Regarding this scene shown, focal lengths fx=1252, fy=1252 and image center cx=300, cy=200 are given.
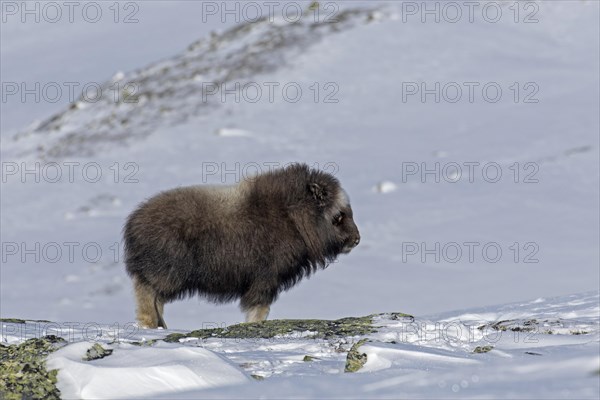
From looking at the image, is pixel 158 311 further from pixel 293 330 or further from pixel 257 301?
pixel 293 330

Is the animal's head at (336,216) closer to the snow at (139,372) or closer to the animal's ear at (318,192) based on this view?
the animal's ear at (318,192)

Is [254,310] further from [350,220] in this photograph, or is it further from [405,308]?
[405,308]

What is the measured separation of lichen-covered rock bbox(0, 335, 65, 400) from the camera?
552cm

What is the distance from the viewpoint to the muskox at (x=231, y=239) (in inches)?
374

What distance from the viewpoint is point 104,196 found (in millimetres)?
26891

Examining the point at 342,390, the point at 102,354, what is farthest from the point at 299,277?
the point at 342,390

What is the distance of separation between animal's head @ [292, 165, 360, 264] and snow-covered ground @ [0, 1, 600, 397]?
1468mm

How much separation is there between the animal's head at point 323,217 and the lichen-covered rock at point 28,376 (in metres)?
4.12

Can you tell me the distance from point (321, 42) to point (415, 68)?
430 cm

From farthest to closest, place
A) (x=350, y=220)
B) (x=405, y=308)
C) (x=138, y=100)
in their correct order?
(x=138, y=100), (x=405, y=308), (x=350, y=220)

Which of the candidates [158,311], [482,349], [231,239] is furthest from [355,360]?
[158,311]

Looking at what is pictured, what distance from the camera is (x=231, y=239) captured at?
957cm

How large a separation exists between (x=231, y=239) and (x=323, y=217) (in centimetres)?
100

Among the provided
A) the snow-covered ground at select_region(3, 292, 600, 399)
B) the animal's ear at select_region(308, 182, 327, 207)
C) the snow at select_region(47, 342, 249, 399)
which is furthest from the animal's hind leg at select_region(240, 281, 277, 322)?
the snow at select_region(47, 342, 249, 399)
